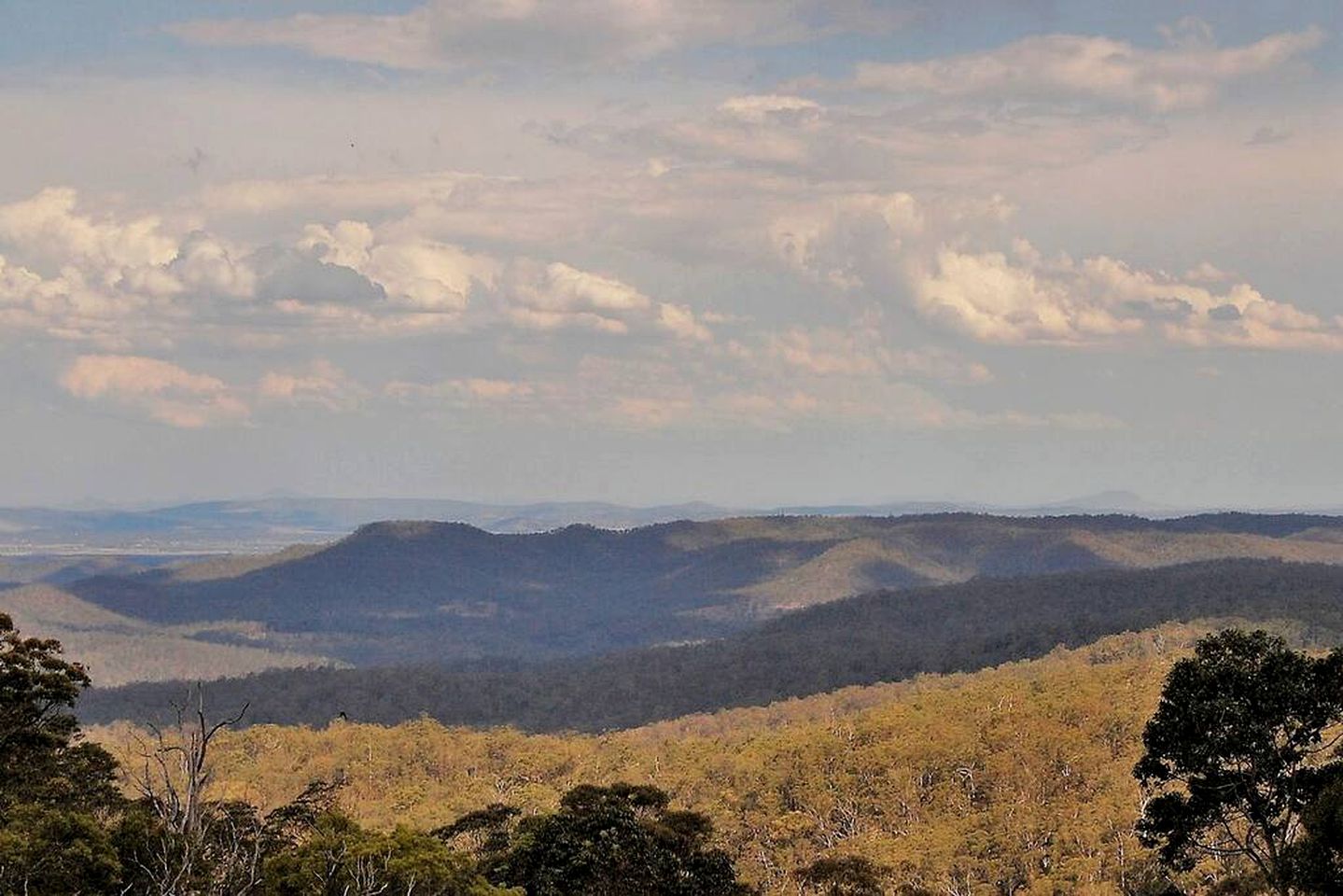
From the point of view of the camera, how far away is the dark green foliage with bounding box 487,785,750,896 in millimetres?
74188

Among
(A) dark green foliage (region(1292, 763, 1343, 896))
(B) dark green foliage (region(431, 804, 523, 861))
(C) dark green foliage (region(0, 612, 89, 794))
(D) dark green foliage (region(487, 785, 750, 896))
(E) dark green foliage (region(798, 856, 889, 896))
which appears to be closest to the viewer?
(A) dark green foliage (region(1292, 763, 1343, 896))

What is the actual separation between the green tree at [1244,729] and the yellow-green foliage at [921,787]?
57.2 meters

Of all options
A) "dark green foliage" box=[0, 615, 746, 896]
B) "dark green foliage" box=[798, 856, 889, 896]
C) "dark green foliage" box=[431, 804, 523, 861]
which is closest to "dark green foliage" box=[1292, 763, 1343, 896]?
"dark green foliage" box=[0, 615, 746, 896]

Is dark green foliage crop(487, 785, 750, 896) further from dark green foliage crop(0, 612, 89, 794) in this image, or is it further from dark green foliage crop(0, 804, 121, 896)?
dark green foliage crop(0, 612, 89, 794)

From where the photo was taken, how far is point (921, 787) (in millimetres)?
147625

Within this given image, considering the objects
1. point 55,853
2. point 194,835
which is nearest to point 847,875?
point 55,853

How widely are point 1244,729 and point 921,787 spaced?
3942 inches

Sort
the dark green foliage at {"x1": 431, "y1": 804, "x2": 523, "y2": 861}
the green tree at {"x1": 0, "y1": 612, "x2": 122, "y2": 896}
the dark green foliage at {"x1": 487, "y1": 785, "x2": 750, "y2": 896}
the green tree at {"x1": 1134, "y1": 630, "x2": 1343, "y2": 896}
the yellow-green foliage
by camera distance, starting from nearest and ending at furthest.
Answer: the green tree at {"x1": 1134, "y1": 630, "x2": 1343, "y2": 896} < the green tree at {"x1": 0, "y1": 612, "x2": 122, "y2": 896} < the dark green foliage at {"x1": 487, "y1": 785, "x2": 750, "y2": 896} < the dark green foliage at {"x1": 431, "y1": 804, "x2": 523, "y2": 861} < the yellow-green foliage

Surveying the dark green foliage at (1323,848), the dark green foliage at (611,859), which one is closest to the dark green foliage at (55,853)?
the dark green foliage at (611,859)

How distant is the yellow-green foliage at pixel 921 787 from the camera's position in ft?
392

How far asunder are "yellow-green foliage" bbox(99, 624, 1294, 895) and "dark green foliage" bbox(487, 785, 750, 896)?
3205cm

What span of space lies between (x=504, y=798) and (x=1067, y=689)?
75.1 m

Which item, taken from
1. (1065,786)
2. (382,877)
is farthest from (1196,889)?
(382,877)

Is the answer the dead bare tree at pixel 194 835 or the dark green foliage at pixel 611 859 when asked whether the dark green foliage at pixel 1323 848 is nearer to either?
the dead bare tree at pixel 194 835
